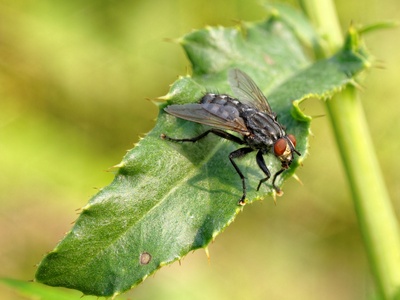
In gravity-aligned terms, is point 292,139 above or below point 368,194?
above

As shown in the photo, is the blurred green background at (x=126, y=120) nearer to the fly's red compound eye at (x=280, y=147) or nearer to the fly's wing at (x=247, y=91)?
the fly's wing at (x=247, y=91)

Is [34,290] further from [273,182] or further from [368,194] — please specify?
[368,194]

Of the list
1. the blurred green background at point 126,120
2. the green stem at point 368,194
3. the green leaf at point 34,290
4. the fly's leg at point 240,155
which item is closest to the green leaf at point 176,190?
the fly's leg at point 240,155

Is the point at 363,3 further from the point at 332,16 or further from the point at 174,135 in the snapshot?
the point at 174,135

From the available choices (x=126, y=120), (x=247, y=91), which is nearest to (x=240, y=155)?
(x=247, y=91)

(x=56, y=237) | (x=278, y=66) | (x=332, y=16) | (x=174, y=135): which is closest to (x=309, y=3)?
(x=332, y=16)

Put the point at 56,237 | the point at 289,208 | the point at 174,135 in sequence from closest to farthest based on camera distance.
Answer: the point at 174,135
the point at 56,237
the point at 289,208
